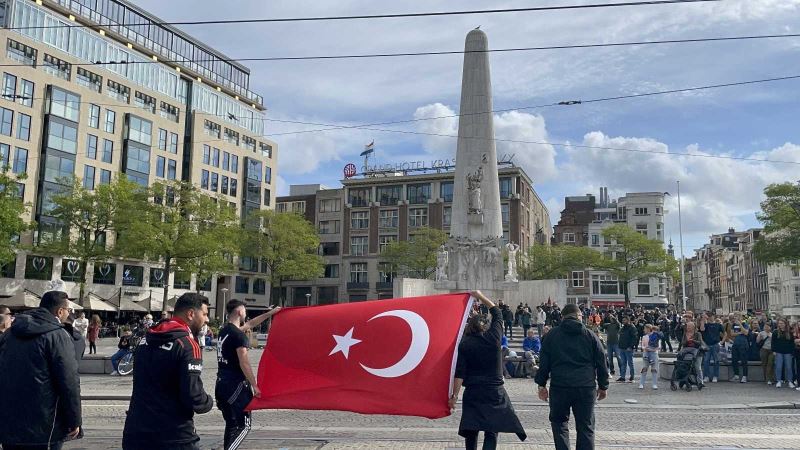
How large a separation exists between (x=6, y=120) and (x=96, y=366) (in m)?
39.7

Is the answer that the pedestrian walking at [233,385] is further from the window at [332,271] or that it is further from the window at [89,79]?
the window at [332,271]

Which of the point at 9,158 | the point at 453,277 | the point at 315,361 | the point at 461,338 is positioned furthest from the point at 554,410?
the point at 9,158

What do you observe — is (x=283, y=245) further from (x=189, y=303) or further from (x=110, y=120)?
(x=189, y=303)

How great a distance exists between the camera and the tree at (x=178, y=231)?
47.8 m

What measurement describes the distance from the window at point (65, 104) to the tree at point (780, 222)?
5207 centimetres

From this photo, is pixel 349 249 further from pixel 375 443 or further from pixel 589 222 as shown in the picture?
pixel 375 443

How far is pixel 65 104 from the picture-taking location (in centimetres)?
5788

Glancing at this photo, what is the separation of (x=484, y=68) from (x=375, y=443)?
33.0 m

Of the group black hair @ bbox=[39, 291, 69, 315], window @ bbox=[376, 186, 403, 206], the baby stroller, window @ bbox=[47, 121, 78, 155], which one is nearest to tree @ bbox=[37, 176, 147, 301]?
window @ bbox=[47, 121, 78, 155]

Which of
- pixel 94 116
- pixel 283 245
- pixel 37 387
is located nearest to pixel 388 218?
pixel 283 245

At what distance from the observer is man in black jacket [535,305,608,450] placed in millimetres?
7574

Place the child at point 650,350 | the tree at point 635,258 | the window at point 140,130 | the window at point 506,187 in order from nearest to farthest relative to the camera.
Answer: the child at point 650,350 → the window at point 140,130 → the tree at point 635,258 → the window at point 506,187

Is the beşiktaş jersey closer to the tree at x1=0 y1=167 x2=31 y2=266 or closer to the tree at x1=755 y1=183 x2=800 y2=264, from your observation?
the tree at x1=0 y1=167 x2=31 y2=266

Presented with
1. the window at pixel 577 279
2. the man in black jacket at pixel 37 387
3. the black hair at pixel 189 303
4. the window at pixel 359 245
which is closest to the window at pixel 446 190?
the window at pixel 359 245
